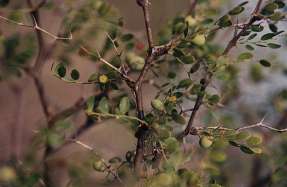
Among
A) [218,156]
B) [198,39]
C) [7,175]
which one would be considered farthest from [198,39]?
[7,175]

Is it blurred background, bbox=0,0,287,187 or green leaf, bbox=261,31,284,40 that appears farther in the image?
blurred background, bbox=0,0,287,187

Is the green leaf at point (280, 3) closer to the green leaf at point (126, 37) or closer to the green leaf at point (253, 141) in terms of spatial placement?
the green leaf at point (253, 141)

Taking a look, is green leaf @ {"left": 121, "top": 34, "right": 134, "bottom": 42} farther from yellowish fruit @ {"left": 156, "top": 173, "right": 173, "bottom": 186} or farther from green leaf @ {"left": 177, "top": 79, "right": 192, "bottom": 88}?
yellowish fruit @ {"left": 156, "top": 173, "right": 173, "bottom": 186}

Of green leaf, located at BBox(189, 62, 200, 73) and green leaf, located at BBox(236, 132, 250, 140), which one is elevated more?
green leaf, located at BBox(189, 62, 200, 73)

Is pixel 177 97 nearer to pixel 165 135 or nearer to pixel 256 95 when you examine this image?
pixel 165 135

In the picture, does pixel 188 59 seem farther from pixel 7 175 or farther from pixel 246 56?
pixel 7 175

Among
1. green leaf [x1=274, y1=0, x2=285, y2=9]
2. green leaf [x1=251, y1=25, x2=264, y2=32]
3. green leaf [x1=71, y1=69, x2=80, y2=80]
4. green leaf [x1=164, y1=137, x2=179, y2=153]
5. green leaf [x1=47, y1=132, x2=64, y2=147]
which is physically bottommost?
green leaf [x1=47, y1=132, x2=64, y2=147]

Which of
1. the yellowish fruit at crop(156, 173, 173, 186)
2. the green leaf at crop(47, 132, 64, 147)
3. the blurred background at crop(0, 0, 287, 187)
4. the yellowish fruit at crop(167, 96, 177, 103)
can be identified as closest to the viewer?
the yellowish fruit at crop(156, 173, 173, 186)

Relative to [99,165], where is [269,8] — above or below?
above

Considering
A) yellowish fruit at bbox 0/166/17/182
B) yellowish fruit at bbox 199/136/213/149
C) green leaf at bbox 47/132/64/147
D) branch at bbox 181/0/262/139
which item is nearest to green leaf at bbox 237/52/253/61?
branch at bbox 181/0/262/139

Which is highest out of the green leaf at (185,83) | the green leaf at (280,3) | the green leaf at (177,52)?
the green leaf at (280,3)

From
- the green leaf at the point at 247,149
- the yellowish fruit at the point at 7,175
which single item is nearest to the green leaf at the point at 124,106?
the green leaf at the point at 247,149

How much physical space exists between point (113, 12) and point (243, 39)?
0.34 m

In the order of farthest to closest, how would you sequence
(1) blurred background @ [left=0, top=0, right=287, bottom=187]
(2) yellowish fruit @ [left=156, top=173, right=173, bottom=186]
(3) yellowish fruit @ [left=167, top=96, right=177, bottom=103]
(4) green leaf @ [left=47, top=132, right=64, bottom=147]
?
(1) blurred background @ [left=0, top=0, right=287, bottom=187] < (4) green leaf @ [left=47, top=132, right=64, bottom=147] < (3) yellowish fruit @ [left=167, top=96, right=177, bottom=103] < (2) yellowish fruit @ [left=156, top=173, right=173, bottom=186]
